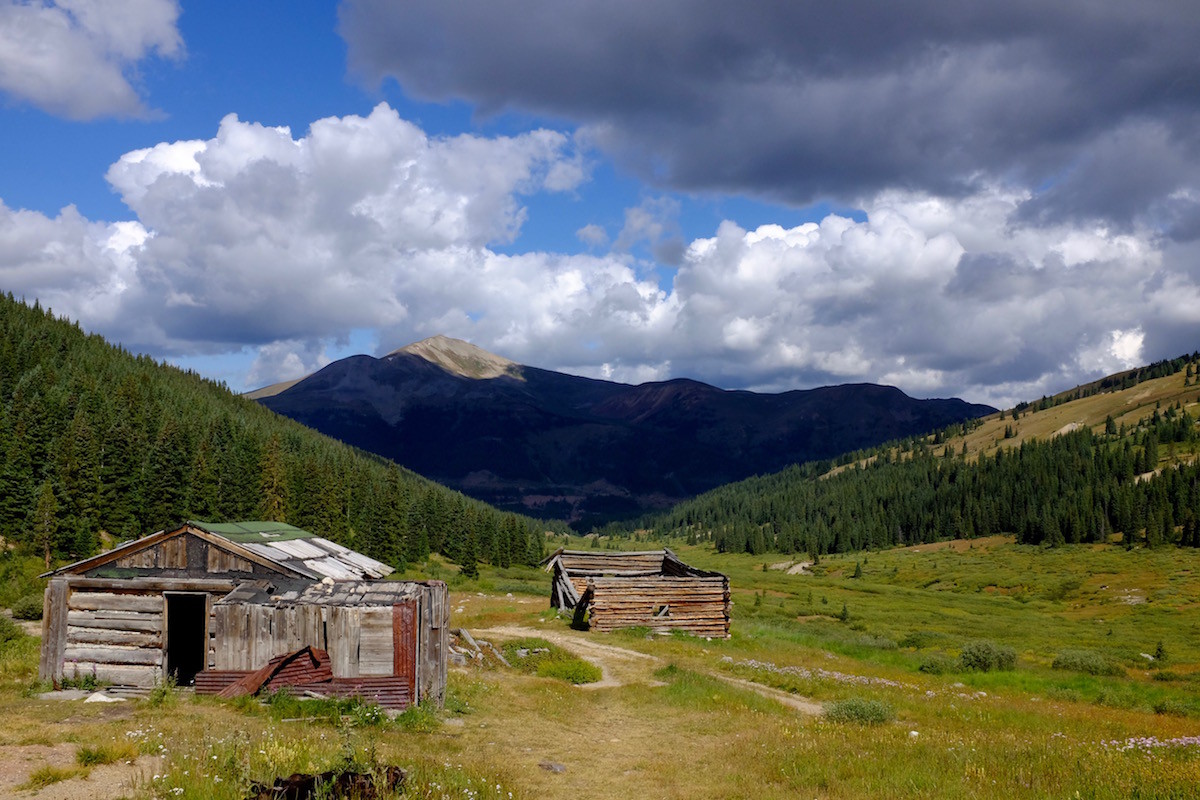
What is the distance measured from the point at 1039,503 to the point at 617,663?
15010 centimetres

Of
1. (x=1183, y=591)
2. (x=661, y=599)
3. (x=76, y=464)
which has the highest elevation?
(x=76, y=464)

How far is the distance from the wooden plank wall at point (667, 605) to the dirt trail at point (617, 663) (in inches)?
90.9

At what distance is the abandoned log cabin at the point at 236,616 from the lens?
1845 cm

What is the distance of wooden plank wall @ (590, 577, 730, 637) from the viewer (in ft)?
128

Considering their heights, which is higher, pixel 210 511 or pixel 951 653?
pixel 210 511

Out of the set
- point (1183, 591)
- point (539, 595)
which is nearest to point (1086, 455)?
point (1183, 591)

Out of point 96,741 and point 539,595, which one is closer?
point 96,741

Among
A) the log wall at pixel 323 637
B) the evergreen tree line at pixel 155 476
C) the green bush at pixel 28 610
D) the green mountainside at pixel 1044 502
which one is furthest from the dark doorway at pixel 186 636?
the green mountainside at pixel 1044 502

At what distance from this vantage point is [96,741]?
12852mm

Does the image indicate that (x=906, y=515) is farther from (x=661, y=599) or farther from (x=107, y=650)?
(x=107, y=650)

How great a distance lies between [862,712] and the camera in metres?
18.5

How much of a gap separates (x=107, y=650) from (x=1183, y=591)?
90.3 m

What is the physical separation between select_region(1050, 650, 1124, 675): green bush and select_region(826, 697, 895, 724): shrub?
21187mm

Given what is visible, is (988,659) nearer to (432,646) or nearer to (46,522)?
(432,646)
